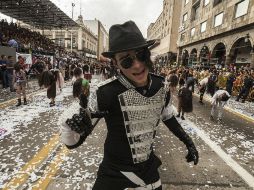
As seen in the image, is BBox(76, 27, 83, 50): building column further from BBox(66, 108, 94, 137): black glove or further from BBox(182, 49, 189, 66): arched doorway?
BBox(66, 108, 94, 137): black glove

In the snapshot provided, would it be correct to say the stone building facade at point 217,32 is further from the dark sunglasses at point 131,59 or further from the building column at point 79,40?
the building column at point 79,40

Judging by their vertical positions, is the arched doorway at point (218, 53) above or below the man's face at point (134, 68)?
above

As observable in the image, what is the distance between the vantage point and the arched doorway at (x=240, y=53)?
2154cm

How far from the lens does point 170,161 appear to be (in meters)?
4.38

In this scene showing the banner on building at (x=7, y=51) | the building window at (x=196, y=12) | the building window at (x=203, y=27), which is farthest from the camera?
the building window at (x=196, y=12)

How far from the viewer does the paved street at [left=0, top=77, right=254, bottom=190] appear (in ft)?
11.7

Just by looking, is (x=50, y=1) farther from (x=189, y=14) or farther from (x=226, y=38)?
(x=189, y=14)

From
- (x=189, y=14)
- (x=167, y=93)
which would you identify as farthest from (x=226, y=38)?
(x=167, y=93)

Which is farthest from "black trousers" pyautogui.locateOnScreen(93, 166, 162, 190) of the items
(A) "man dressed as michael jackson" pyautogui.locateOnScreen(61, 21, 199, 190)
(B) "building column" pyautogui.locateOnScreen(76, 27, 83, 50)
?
(B) "building column" pyautogui.locateOnScreen(76, 27, 83, 50)

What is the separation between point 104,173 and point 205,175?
2.64 metres

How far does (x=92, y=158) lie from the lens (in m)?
4.37

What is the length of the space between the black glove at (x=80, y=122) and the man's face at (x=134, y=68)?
44 cm

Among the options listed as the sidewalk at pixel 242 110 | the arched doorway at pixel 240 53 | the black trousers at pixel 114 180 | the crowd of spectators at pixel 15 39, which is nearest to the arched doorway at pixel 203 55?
the arched doorway at pixel 240 53

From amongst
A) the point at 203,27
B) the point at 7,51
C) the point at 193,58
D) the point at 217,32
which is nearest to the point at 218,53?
the point at 217,32
